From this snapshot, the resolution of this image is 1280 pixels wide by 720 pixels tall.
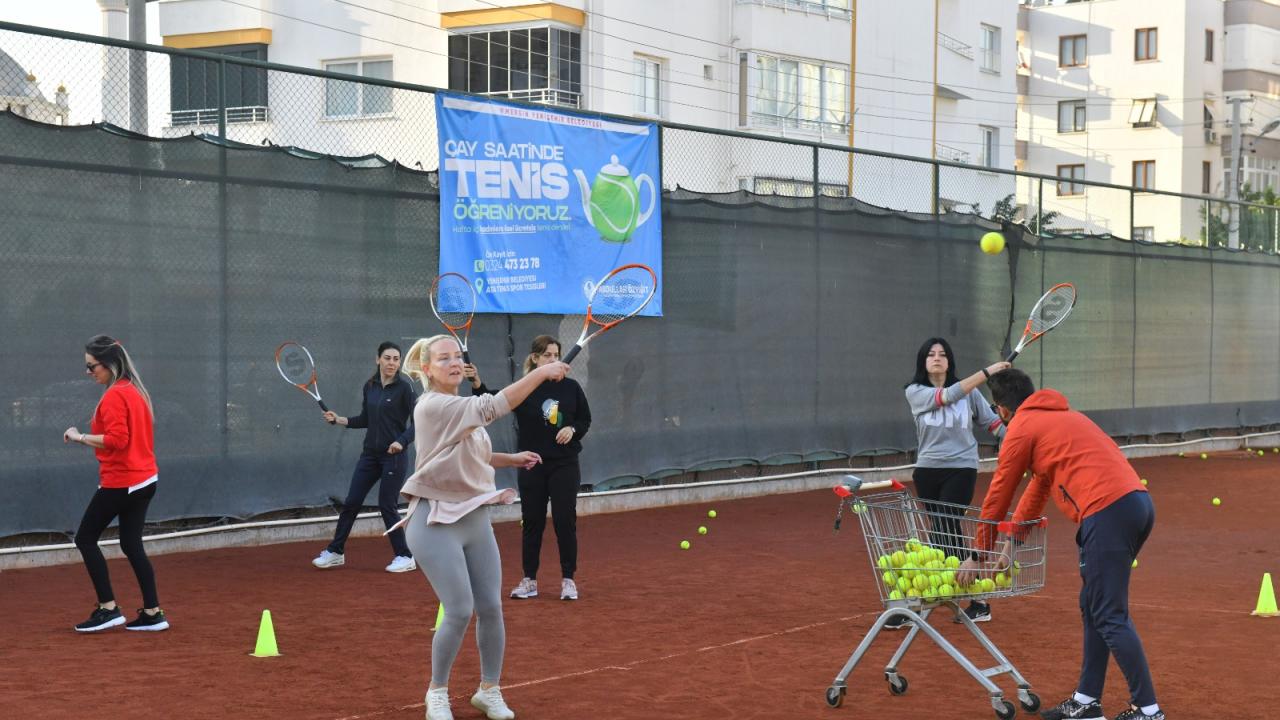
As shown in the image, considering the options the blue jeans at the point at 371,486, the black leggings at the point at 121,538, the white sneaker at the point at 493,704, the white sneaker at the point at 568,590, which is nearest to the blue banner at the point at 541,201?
the blue jeans at the point at 371,486

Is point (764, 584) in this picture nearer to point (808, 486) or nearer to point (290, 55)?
point (808, 486)

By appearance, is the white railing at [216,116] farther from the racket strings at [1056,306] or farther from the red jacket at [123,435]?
the racket strings at [1056,306]

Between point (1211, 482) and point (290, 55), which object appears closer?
point (1211, 482)

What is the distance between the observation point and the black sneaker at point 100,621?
8062 millimetres

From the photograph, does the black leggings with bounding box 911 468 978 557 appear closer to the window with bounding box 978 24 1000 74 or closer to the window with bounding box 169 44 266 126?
the window with bounding box 169 44 266 126

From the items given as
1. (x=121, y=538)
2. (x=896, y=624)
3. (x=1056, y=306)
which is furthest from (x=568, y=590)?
(x=1056, y=306)

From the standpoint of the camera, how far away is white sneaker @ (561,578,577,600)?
30.5 ft

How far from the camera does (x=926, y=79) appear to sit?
3750 cm

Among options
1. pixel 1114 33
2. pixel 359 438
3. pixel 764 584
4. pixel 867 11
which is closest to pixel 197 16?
pixel 867 11

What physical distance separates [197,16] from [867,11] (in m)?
15.4

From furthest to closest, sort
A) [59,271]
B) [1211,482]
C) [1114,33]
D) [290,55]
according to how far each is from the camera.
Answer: [1114,33] → [290,55] → [1211,482] → [59,271]

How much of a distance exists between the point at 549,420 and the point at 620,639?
1.62 meters

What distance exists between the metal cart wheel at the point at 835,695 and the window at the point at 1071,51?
57207 millimetres

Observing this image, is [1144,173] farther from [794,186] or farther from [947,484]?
[947,484]
